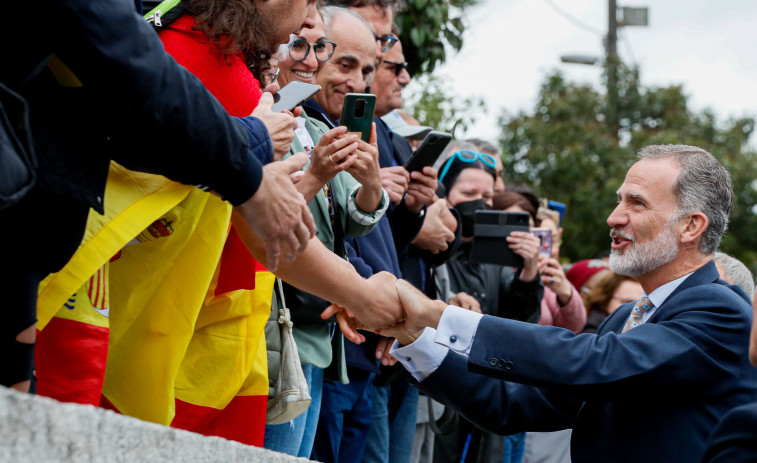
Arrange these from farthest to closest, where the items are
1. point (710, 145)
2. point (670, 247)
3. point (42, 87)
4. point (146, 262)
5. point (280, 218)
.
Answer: point (710, 145)
point (670, 247)
point (146, 262)
point (280, 218)
point (42, 87)

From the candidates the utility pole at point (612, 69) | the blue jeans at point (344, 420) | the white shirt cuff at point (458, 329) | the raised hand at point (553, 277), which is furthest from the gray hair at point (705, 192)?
the utility pole at point (612, 69)

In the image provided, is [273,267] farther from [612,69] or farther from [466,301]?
[612,69]

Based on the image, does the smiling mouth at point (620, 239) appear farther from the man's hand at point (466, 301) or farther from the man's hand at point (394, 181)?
the man's hand at point (466, 301)

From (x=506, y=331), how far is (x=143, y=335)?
116 centimetres

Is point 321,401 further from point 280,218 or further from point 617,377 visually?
point 280,218

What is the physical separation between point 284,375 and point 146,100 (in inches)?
63.4

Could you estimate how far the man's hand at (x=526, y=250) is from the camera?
5.62 m

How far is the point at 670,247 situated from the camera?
363 cm

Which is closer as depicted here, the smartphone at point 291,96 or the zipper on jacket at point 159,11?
the zipper on jacket at point 159,11

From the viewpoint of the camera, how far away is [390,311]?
141 inches

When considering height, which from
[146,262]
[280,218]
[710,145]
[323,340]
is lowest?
[710,145]

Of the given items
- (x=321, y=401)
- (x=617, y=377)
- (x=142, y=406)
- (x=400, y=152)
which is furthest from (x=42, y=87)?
(x=400, y=152)

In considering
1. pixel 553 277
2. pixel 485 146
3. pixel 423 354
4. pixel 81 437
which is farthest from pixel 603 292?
pixel 81 437

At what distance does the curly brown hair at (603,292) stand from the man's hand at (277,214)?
15.3ft
